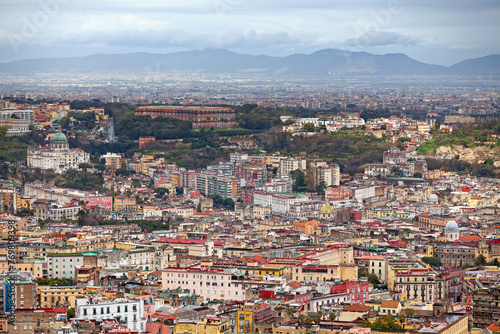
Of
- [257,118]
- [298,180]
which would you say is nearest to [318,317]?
[298,180]

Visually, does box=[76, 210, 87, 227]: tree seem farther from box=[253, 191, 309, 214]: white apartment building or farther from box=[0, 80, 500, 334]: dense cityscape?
box=[253, 191, 309, 214]: white apartment building

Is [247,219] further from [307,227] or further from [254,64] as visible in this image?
[254,64]

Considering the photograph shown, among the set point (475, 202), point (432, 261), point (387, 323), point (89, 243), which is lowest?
point (475, 202)

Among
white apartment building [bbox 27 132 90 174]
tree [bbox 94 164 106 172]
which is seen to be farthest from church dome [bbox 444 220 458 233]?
white apartment building [bbox 27 132 90 174]

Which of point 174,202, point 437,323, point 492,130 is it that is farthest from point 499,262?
point 492,130

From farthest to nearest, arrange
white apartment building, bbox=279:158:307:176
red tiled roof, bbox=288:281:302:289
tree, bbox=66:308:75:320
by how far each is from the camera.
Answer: white apartment building, bbox=279:158:307:176, red tiled roof, bbox=288:281:302:289, tree, bbox=66:308:75:320
